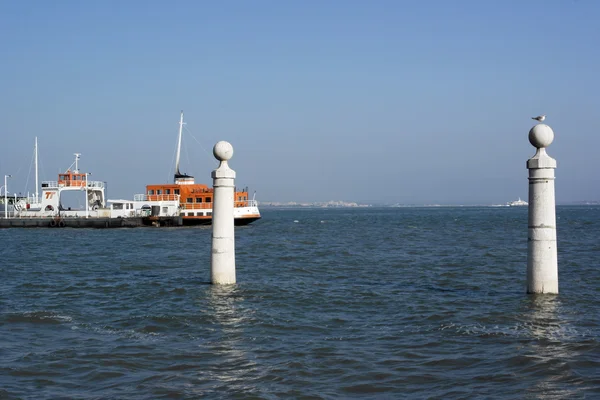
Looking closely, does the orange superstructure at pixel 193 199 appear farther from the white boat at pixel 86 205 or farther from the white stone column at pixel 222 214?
the white stone column at pixel 222 214

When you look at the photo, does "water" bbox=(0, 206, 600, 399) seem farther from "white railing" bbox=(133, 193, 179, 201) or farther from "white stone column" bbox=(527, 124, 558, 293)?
"white railing" bbox=(133, 193, 179, 201)

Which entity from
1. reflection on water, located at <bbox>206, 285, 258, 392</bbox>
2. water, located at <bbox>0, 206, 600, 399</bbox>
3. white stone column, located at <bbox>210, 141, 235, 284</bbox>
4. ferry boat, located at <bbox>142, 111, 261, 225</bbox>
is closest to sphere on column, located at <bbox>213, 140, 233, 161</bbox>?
white stone column, located at <bbox>210, 141, 235, 284</bbox>

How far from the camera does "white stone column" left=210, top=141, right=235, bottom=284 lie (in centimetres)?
1822

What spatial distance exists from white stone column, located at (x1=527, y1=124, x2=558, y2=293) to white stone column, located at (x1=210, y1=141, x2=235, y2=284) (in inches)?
299

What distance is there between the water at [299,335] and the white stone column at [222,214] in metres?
0.98

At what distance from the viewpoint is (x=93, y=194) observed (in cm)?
7325

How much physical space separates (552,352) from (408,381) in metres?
3.18

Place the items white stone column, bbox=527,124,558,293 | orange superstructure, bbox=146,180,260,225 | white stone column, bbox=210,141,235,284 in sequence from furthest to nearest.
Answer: orange superstructure, bbox=146,180,260,225 < white stone column, bbox=210,141,235,284 < white stone column, bbox=527,124,558,293

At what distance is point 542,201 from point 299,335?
6.61 meters

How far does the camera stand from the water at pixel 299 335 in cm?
1027

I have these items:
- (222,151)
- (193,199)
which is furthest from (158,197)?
(222,151)

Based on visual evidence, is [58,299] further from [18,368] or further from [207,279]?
[18,368]

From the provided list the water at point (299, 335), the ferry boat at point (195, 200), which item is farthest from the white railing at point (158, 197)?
the water at point (299, 335)

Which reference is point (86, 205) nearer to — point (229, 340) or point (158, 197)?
point (158, 197)
